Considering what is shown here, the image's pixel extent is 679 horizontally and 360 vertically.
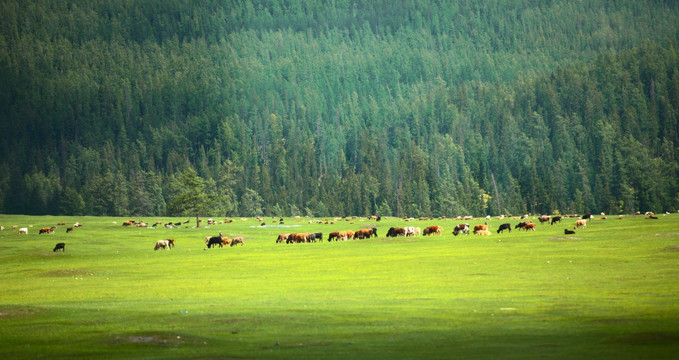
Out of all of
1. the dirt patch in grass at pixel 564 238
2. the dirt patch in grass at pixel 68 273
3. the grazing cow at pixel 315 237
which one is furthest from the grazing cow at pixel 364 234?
the dirt patch in grass at pixel 68 273

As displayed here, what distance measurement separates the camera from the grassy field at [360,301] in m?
27.0

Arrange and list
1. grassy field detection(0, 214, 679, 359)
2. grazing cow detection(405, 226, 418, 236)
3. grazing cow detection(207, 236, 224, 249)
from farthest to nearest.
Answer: grazing cow detection(405, 226, 418, 236)
grazing cow detection(207, 236, 224, 249)
grassy field detection(0, 214, 679, 359)

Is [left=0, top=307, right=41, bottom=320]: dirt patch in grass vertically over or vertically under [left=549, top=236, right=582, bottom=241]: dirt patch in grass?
over

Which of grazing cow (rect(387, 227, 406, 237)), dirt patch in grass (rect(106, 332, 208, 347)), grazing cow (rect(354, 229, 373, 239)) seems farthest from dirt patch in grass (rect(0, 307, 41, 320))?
grazing cow (rect(387, 227, 406, 237))

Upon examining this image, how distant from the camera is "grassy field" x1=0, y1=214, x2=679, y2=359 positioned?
2697 centimetres

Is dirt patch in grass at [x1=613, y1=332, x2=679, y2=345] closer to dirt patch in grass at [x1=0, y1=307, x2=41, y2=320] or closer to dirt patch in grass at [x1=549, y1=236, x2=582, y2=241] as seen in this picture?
dirt patch in grass at [x1=0, y1=307, x2=41, y2=320]

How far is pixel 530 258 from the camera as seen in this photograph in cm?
5794

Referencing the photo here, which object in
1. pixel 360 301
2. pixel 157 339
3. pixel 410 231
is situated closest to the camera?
pixel 157 339

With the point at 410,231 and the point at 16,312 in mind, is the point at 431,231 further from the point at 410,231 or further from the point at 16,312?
the point at 16,312

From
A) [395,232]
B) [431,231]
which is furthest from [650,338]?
[431,231]

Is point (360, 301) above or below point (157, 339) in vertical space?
below

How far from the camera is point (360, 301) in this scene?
38.8 meters

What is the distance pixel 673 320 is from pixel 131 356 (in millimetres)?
18452

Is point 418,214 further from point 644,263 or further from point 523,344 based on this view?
point 523,344
